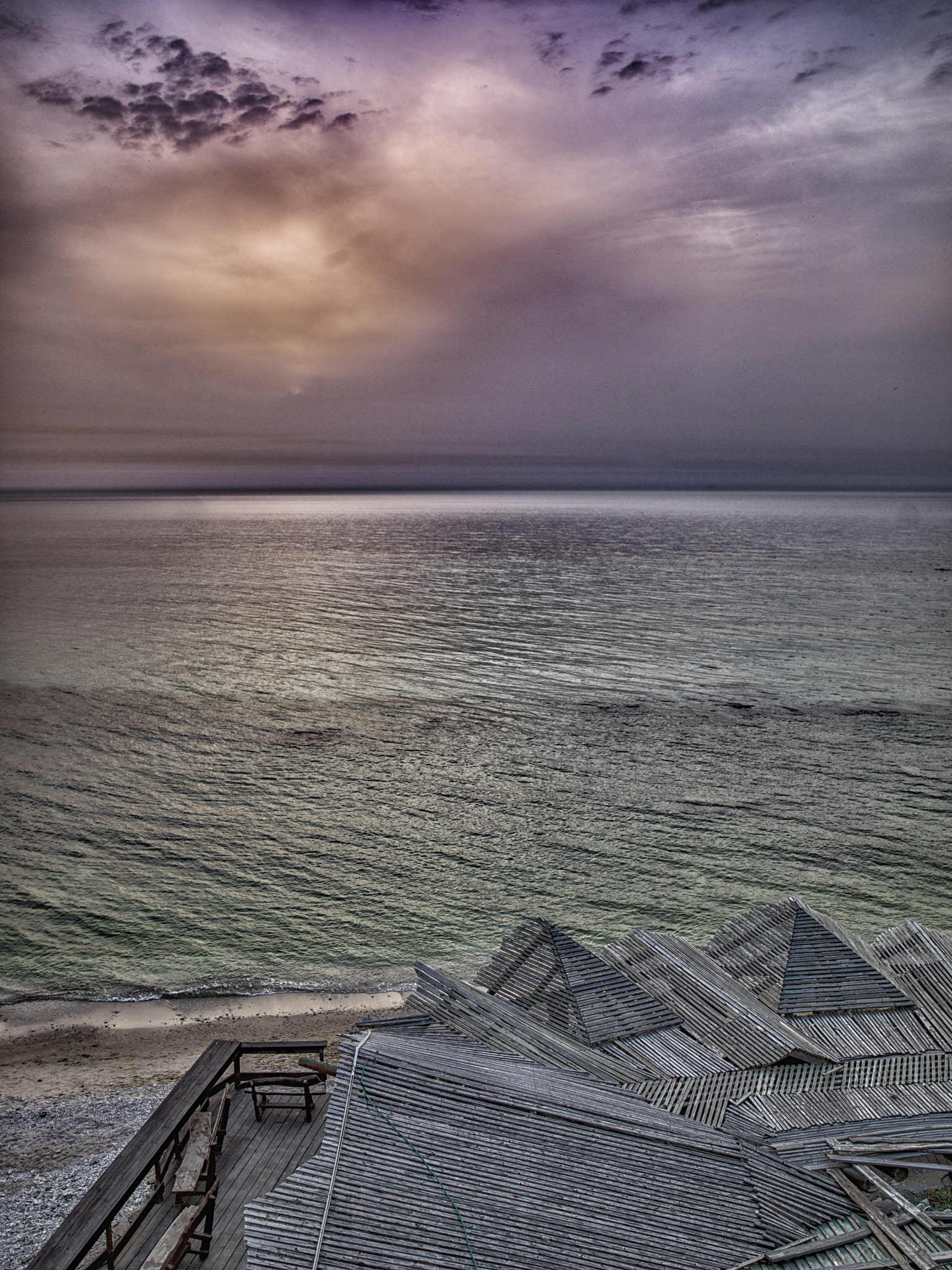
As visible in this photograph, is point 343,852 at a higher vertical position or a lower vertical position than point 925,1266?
lower

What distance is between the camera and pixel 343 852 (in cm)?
3591

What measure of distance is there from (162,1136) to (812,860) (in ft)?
94.9

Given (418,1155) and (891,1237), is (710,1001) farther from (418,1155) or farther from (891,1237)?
(418,1155)

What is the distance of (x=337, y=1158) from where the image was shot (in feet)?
33.5

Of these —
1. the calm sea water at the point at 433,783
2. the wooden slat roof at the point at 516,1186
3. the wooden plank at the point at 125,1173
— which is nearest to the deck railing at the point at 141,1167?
the wooden plank at the point at 125,1173

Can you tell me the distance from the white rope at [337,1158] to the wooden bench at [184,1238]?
4058 millimetres

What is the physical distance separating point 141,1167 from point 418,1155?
19.9 feet

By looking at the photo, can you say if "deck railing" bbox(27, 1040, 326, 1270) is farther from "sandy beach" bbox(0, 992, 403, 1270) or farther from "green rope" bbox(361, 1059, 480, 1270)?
"green rope" bbox(361, 1059, 480, 1270)

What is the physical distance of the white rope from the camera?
30.6 feet

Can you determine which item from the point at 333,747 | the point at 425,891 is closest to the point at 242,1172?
the point at 425,891

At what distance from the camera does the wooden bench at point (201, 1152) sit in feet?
44.1

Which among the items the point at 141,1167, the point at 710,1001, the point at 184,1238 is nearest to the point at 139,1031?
the point at 141,1167

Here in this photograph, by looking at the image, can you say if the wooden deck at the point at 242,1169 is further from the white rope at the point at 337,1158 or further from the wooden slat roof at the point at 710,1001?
the wooden slat roof at the point at 710,1001

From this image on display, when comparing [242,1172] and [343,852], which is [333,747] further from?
[242,1172]
